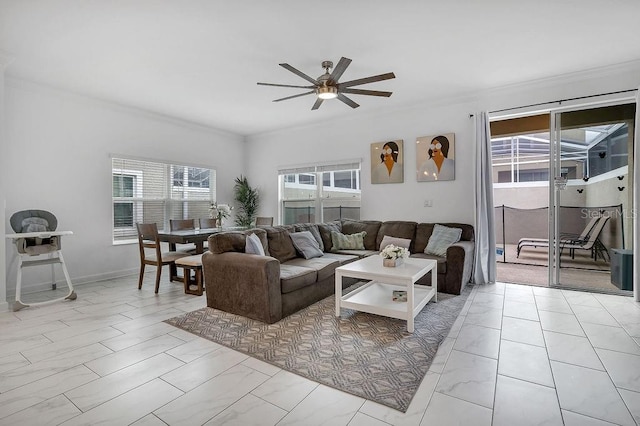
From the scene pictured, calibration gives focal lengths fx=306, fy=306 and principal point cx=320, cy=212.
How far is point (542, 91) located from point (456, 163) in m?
1.36

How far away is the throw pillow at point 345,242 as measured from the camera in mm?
4844

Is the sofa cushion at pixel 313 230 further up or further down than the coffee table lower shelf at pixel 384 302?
further up

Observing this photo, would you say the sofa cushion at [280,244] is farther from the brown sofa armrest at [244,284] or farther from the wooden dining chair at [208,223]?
the wooden dining chair at [208,223]

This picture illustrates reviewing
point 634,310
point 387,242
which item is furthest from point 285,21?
point 634,310

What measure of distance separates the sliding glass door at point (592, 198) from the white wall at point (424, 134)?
14.3 inches

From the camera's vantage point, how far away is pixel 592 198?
3.92m

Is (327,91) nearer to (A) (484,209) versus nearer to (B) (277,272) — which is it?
(B) (277,272)

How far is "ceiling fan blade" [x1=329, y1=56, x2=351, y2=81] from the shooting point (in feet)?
8.54

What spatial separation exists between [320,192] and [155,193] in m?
3.00

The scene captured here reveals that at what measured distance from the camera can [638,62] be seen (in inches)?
138

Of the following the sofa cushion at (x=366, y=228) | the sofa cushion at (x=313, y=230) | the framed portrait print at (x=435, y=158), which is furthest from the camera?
the sofa cushion at (x=366, y=228)

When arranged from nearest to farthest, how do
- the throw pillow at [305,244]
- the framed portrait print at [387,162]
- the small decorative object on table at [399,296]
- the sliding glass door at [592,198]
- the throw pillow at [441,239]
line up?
the small decorative object on table at [399,296] → the sliding glass door at [592,198] → the throw pillow at [305,244] → the throw pillow at [441,239] → the framed portrait print at [387,162]

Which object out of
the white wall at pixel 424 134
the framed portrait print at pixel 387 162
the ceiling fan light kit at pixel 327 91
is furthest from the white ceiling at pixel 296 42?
the framed portrait print at pixel 387 162

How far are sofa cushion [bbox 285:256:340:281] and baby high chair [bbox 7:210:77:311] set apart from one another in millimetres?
2719
